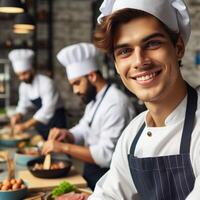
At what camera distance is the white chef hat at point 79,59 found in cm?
307

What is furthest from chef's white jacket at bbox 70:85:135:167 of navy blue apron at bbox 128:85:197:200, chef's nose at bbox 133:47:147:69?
chef's nose at bbox 133:47:147:69

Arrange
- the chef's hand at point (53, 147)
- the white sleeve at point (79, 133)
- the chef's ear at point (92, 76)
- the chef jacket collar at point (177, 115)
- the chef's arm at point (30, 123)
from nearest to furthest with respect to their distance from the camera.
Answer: the chef jacket collar at point (177, 115)
the chef's hand at point (53, 147)
the chef's ear at point (92, 76)
the white sleeve at point (79, 133)
the chef's arm at point (30, 123)

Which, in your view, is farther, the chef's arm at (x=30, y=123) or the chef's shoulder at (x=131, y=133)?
the chef's arm at (x=30, y=123)

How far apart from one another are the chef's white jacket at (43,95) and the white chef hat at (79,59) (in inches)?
65.9

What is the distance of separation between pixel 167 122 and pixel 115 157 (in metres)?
0.33

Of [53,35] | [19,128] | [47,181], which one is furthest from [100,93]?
[53,35]

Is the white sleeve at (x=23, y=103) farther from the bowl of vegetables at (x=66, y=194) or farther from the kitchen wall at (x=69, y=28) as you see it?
the bowl of vegetables at (x=66, y=194)

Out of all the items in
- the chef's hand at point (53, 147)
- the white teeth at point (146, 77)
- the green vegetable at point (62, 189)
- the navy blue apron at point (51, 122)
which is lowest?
the navy blue apron at point (51, 122)

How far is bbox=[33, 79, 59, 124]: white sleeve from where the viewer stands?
484cm

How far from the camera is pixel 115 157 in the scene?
1564 mm

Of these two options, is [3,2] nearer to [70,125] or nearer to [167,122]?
[167,122]

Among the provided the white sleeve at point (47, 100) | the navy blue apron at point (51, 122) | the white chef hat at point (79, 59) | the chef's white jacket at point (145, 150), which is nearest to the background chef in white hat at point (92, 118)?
the white chef hat at point (79, 59)

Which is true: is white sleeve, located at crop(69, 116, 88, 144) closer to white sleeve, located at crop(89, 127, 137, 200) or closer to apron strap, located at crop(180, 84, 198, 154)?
white sleeve, located at crop(89, 127, 137, 200)

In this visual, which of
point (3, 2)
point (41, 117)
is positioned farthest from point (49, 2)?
point (3, 2)
